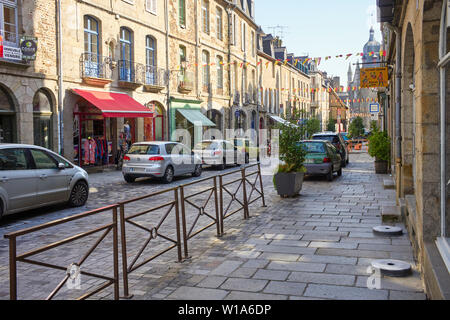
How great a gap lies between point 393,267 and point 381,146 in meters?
12.6

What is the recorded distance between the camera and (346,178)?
16.3 m

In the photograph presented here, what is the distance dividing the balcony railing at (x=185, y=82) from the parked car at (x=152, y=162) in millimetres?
10206

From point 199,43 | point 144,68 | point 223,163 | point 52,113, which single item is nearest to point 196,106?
point 199,43

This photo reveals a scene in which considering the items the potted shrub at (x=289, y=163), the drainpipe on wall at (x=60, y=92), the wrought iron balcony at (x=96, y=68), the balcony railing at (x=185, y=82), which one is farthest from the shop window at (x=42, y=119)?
the potted shrub at (x=289, y=163)

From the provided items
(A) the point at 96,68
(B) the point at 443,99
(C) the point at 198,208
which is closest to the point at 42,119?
(A) the point at 96,68

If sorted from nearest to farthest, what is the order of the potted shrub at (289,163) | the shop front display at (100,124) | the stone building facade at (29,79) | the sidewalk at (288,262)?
1. the sidewalk at (288,262)
2. the potted shrub at (289,163)
3. the stone building facade at (29,79)
4. the shop front display at (100,124)

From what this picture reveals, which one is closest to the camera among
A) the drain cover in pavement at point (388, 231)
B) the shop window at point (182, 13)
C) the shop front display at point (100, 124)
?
the drain cover in pavement at point (388, 231)

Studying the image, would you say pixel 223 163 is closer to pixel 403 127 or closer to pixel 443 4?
pixel 403 127

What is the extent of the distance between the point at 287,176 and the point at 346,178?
5.63 meters

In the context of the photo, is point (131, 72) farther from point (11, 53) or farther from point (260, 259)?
point (260, 259)

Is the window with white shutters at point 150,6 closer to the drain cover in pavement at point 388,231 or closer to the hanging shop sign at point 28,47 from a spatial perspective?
the hanging shop sign at point 28,47

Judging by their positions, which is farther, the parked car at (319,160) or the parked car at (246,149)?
the parked car at (246,149)

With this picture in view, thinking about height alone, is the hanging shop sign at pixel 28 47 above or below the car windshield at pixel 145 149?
above

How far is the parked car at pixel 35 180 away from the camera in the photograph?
846cm
